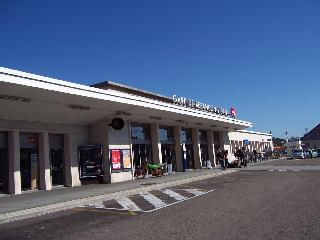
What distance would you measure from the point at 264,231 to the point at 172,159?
2461cm

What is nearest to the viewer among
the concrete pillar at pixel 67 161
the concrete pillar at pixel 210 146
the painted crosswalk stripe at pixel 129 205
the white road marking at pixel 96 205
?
the painted crosswalk stripe at pixel 129 205

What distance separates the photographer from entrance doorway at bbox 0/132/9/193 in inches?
709

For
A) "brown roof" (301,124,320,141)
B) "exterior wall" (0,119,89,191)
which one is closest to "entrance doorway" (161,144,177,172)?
"exterior wall" (0,119,89,191)

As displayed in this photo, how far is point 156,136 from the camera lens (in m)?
28.8

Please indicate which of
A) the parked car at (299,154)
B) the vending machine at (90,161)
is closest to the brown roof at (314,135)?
the parked car at (299,154)

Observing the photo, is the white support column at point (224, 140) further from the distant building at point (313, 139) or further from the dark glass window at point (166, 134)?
the distant building at point (313, 139)

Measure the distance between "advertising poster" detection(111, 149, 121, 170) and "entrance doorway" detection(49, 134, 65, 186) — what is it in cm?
314

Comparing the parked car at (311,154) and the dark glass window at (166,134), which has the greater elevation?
the dark glass window at (166,134)

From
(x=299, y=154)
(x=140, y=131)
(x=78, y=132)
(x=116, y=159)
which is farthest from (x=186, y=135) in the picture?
(x=299, y=154)

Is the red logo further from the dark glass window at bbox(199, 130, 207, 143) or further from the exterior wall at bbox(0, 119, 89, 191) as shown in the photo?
the exterior wall at bbox(0, 119, 89, 191)

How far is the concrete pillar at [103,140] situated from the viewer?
Answer: 23.2 metres

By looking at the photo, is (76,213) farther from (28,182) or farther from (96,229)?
(28,182)

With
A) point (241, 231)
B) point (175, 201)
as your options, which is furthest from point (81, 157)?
point (241, 231)

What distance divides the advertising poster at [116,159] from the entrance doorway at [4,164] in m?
6.73
